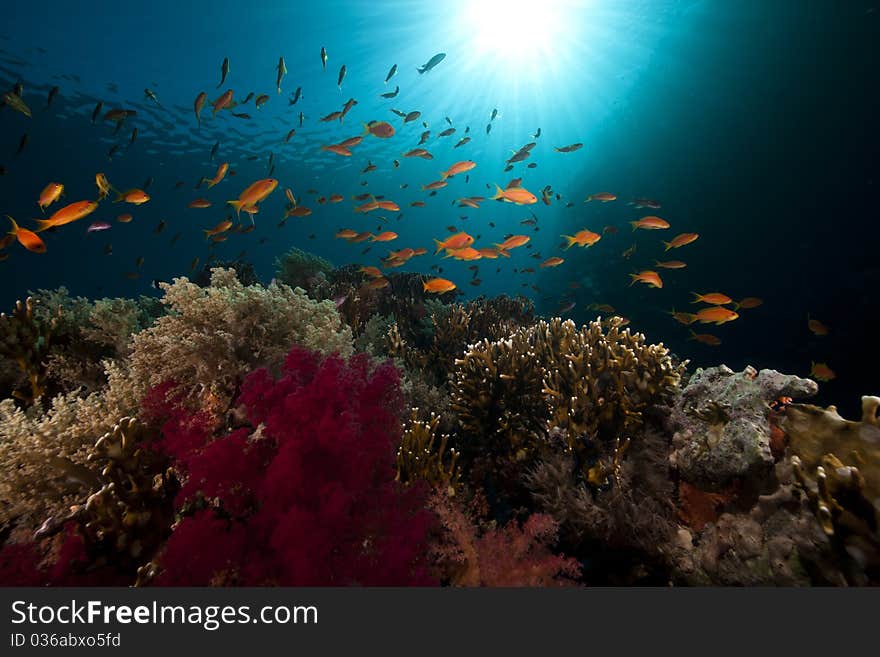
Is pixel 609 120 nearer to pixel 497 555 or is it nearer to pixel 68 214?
pixel 68 214

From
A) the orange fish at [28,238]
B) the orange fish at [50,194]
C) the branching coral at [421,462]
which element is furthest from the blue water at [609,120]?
the branching coral at [421,462]

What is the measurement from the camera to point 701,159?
20.7 metres

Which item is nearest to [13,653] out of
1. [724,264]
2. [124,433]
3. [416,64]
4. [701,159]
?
[124,433]

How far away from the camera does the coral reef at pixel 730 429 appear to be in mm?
2729

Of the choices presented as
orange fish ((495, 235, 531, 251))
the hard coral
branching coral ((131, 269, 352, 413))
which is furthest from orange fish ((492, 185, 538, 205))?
the hard coral

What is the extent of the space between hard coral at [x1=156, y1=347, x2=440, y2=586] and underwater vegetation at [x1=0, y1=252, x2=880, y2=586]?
0.4 inches

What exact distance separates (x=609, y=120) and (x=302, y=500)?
41.7 m

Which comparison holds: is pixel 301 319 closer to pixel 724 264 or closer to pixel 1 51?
pixel 724 264

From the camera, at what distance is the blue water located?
15.5m

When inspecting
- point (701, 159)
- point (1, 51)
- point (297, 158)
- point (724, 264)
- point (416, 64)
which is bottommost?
point (724, 264)

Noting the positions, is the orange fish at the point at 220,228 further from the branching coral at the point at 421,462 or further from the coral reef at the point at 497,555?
the coral reef at the point at 497,555

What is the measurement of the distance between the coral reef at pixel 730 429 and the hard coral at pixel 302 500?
2466 mm

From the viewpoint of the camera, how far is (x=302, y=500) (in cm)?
178

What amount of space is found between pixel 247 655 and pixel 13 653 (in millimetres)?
1135
